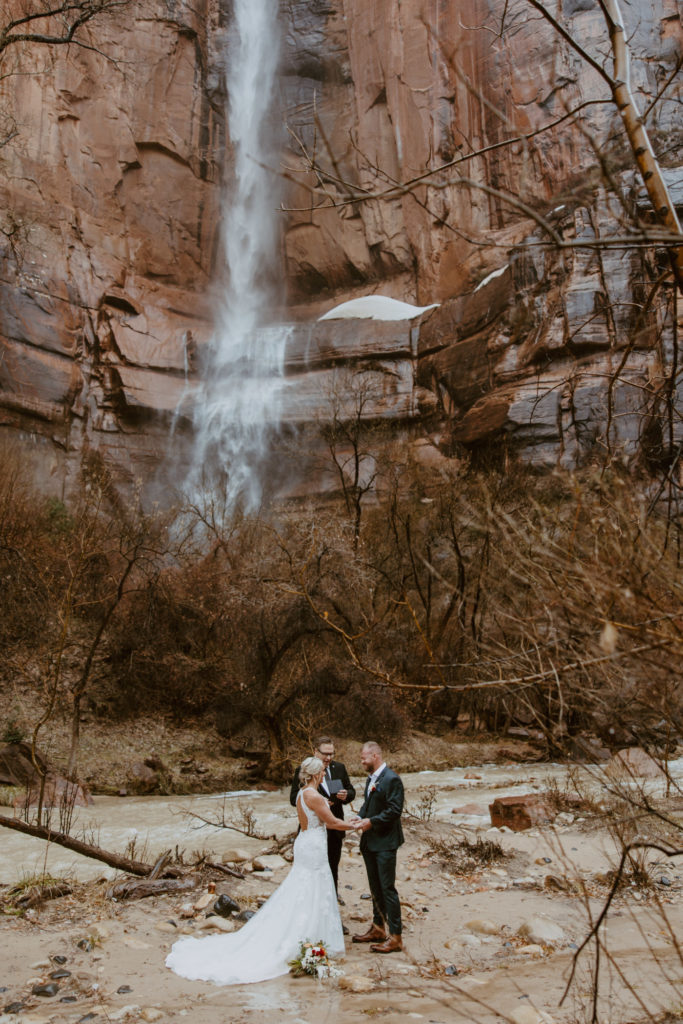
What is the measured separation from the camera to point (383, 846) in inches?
223

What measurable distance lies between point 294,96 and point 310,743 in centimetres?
3864

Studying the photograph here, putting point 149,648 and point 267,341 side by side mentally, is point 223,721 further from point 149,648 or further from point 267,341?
point 267,341

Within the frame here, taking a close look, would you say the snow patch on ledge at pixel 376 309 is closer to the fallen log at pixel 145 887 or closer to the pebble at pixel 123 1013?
the fallen log at pixel 145 887

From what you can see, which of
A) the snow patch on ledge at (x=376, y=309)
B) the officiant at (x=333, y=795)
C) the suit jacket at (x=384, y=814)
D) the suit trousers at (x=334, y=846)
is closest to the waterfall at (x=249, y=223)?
the snow patch on ledge at (x=376, y=309)

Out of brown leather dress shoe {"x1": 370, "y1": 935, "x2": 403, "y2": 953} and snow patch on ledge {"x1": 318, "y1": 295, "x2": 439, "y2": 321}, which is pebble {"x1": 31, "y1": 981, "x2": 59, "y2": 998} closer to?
brown leather dress shoe {"x1": 370, "y1": 935, "x2": 403, "y2": 953}

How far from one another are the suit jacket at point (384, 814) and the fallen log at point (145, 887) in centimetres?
225

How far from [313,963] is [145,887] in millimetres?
2506

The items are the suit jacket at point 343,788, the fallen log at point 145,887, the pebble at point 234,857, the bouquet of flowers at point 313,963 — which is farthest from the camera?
the pebble at point 234,857

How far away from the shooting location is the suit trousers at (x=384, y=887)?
5551 mm

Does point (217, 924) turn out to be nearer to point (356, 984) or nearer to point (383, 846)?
point (383, 846)

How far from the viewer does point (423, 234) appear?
125ft

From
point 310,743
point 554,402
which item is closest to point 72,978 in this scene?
point 310,743

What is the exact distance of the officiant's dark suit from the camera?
557cm

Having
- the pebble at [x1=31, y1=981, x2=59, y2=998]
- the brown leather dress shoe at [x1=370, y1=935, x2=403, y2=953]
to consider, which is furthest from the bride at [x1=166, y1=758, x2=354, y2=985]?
the pebble at [x1=31, y1=981, x2=59, y2=998]
